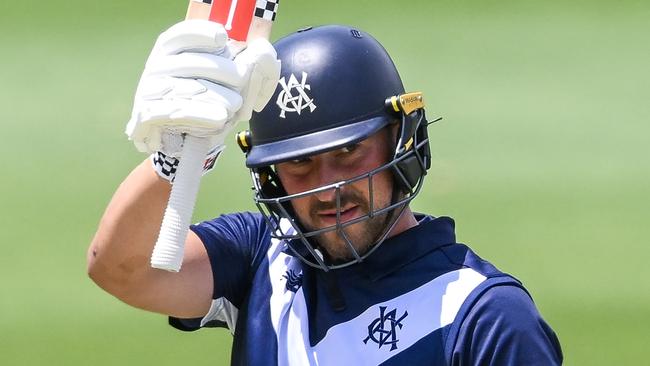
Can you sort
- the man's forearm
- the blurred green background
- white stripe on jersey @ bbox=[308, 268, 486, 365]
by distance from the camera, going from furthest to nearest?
1. the blurred green background
2. the man's forearm
3. white stripe on jersey @ bbox=[308, 268, 486, 365]

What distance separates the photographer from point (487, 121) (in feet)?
9.12

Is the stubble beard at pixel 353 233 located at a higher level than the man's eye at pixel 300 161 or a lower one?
lower

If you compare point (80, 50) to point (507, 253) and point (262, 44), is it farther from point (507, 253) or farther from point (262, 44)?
point (262, 44)

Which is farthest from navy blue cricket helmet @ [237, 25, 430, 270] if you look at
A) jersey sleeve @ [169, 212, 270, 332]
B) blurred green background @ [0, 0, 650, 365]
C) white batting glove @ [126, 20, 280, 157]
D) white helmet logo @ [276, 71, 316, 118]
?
blurred green background @ [0, 0, 650, 365]

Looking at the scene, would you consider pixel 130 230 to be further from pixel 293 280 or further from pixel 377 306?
pixel 377 306

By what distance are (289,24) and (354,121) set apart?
1.08 m

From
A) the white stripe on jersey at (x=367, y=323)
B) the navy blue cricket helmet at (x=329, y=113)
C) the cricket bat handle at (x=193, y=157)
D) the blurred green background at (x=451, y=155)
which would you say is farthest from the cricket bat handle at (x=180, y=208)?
the blurred green background at (x=451, y=155)

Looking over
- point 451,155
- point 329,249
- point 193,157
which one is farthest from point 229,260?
point 451,155

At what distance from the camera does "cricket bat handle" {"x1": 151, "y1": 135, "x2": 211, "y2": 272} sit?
154cm

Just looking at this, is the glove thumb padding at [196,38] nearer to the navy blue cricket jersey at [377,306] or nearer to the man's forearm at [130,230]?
the man's forearm at [130,230]

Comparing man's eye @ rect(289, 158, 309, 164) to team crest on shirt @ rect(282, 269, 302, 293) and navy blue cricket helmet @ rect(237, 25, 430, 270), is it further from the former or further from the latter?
team crest on shirt @ rect(282, 269, 302, 293)

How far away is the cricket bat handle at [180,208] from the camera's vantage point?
1.54m

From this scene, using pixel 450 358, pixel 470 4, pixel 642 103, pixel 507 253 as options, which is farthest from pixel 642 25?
pixel 450 358

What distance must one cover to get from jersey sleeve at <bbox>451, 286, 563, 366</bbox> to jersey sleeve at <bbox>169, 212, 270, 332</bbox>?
439 mm
